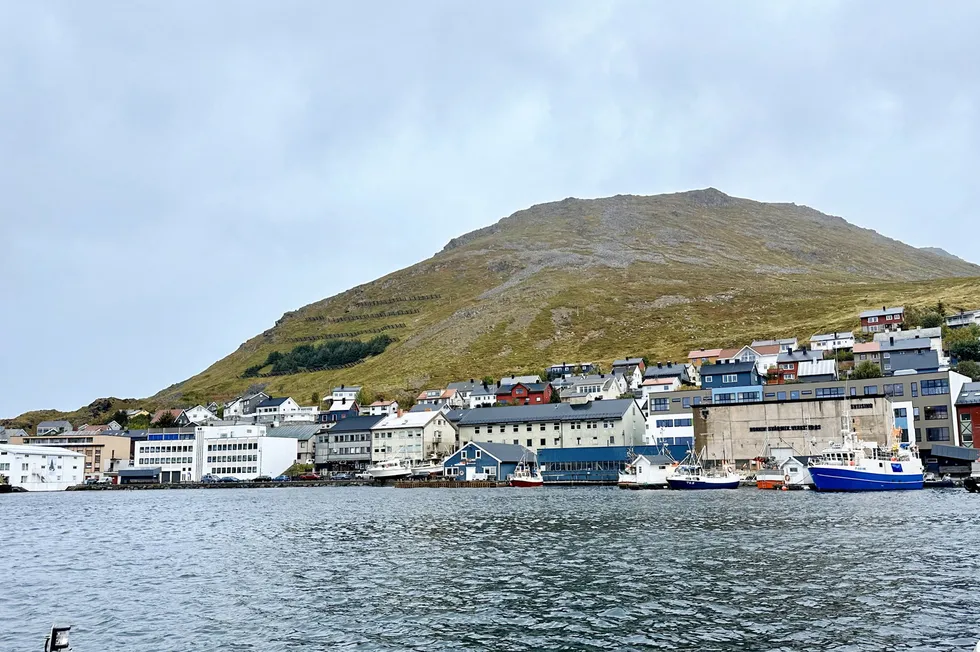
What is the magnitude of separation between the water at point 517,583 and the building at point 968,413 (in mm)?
52274

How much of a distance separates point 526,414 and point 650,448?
73.6ft

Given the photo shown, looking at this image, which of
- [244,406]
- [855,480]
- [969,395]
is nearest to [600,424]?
[855,480]

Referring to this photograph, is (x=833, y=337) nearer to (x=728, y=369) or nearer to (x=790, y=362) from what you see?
(x=790, y=362)

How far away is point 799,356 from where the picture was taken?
5418 inches

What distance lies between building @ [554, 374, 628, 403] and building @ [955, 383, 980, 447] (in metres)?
56.7

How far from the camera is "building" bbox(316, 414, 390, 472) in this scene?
133000 millimetres

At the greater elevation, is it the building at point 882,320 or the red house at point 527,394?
the building at point 882,320

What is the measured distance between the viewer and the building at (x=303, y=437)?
142000mm

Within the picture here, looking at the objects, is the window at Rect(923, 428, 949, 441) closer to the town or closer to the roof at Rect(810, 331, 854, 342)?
the town

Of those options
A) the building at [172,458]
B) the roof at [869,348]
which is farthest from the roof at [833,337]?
the building at [172,458]

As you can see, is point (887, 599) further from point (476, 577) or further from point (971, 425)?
point (971, 425)


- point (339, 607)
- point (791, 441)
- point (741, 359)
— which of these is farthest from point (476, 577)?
point (741, 359)

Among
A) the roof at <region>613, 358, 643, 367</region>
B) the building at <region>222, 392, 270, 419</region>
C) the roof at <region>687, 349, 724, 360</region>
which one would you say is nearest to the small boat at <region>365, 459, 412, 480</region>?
the roof at <region>613, 358, 643, 367</region>

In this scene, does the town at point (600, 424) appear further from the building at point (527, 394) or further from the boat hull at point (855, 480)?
the boat hull at point (855, 480)
